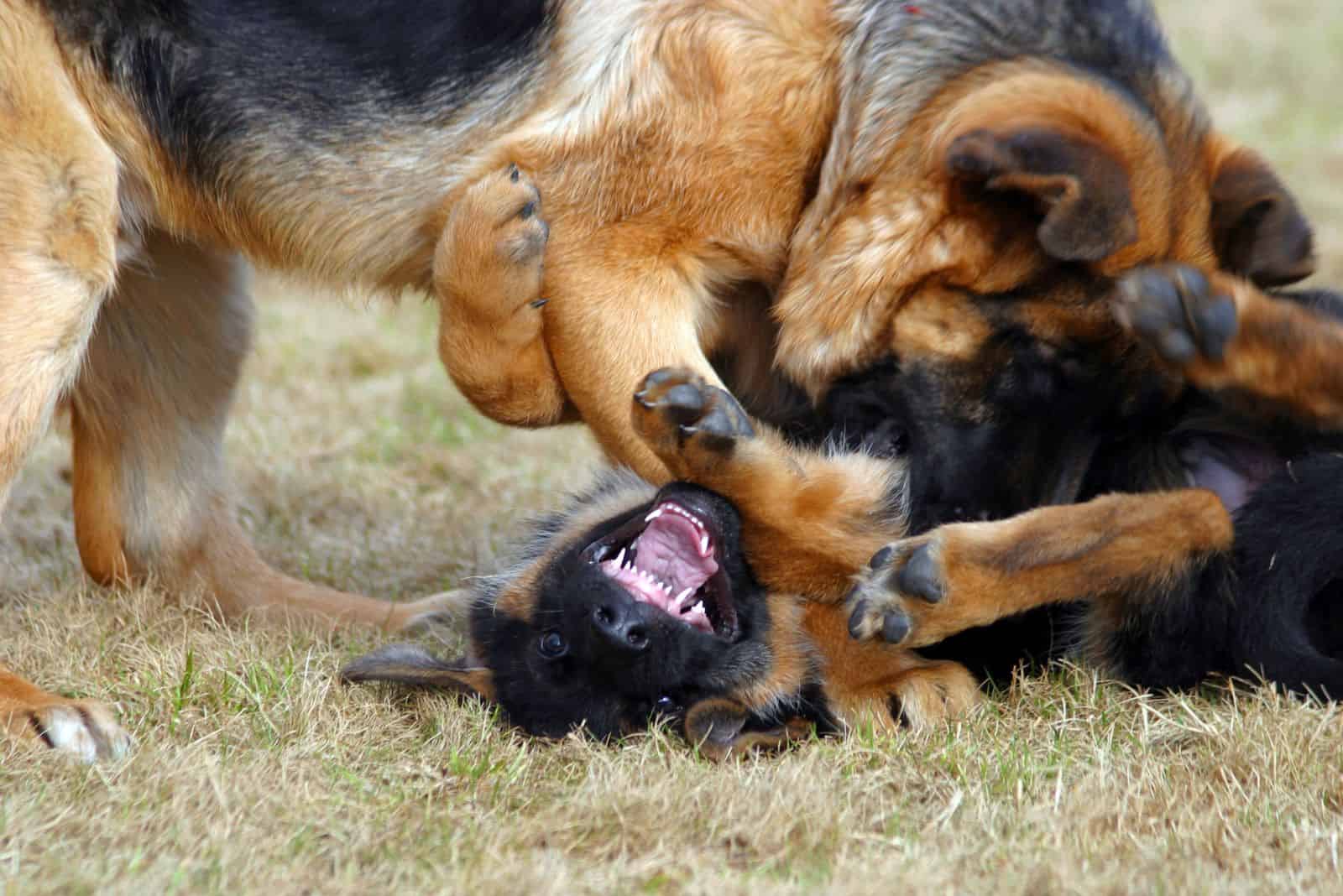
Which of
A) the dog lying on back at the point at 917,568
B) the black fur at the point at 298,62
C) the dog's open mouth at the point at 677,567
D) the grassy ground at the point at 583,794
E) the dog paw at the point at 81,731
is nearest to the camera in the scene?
the grassy ground at the point at 583,794

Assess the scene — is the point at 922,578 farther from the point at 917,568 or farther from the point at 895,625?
the point at 895,625

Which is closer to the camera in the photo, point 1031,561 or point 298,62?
point 1031,561

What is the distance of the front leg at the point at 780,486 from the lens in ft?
A: 11.8

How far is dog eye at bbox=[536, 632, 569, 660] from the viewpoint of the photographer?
375cm

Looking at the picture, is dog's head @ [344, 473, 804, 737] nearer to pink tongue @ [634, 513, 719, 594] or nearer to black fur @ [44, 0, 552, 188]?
pink tongue @ [634, 513, 719, 594]

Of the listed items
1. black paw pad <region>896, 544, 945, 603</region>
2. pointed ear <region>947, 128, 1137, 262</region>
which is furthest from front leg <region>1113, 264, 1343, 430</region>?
black paw pad <region>896, 544, 945, 603</region>

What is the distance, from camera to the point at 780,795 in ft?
10.3

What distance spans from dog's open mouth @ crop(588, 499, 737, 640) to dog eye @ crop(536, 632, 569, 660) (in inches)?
8.4

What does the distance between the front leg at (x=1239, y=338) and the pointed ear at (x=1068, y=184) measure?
0.13 m

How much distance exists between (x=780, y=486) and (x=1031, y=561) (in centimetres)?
66

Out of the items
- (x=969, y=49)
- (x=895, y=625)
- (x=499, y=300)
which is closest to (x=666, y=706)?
(x=895, y=625)

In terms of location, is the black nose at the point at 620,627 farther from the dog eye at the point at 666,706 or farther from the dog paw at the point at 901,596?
the dog paw at the point at 901,596

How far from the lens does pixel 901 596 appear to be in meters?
3.44

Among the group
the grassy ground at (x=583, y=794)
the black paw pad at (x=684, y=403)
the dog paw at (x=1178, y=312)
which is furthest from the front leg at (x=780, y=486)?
the dog paw at (x=1178, y=312)
